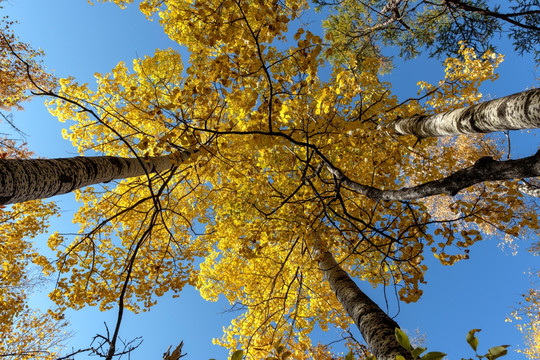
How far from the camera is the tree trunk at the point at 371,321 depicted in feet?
7.86

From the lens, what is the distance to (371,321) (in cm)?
287

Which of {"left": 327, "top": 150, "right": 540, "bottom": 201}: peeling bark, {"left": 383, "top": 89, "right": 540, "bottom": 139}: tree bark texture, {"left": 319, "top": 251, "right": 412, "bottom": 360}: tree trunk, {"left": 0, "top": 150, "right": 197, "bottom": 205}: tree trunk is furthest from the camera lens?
{"left": 319, "top": 251, "right": 412, "bottom": 360}: tree trunk

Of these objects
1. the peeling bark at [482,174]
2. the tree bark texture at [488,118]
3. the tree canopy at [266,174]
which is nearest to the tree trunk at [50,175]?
the tree canopy at [266,174]

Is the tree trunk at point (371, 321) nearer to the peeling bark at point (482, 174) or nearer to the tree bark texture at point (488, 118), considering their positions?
the peeling bark at point (482, 174)

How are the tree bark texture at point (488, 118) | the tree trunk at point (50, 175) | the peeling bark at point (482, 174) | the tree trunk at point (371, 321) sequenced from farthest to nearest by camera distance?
the tree trunk at point (371, 321), the tree bark texture at point (488, 118), the tree trunk at point (50, 175), the peeling bark at point (482, 174)

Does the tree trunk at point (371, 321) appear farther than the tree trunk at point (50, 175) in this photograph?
Yes

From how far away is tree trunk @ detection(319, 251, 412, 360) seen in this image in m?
2.39

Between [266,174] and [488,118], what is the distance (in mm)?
3099

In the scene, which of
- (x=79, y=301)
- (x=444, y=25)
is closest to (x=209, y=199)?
(x=79, y=301)

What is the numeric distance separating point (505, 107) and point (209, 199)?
524 cm

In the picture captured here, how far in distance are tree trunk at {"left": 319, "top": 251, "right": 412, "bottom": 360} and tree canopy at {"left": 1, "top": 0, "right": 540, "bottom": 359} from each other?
403 mm

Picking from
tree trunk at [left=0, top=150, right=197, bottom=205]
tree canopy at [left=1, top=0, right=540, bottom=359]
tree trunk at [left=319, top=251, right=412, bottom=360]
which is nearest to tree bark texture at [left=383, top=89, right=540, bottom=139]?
tree canopy at [left=1, top=0, right=540, bottom=359]

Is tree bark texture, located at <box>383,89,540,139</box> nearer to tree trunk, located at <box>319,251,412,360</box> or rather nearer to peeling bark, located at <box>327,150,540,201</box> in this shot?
peeling bark, located at <box>327,150,540,201</box>

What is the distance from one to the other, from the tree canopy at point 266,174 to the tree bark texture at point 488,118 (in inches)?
2.5
